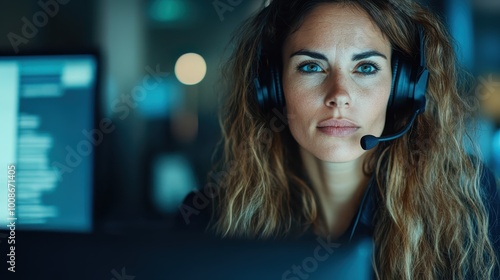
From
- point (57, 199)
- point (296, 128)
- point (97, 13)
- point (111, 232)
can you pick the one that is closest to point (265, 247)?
point (111, 232)

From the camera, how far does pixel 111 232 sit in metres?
0.57

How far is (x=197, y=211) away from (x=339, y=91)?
454mm

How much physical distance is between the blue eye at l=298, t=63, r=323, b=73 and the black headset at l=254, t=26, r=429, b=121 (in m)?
0.05

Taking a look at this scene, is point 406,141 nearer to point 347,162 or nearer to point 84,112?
point 347,162

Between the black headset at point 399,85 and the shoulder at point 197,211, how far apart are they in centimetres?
30

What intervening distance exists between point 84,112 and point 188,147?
58 cm

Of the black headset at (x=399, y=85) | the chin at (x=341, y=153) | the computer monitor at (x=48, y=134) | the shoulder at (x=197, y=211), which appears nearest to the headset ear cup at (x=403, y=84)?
the black headset at (x=399, y=85)

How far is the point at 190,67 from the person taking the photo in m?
2.00

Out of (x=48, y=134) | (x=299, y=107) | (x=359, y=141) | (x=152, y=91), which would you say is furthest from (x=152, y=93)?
(x=359, y=141)

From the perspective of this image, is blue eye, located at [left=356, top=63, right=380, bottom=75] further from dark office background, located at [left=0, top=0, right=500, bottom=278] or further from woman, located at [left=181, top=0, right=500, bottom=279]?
dark office background, located at [left=0, top=0, right=500, bottom=278]

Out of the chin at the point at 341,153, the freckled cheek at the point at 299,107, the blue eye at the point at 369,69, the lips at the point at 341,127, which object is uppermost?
the blue eye at the point at 369,69

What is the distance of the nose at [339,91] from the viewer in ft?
→ 3.60

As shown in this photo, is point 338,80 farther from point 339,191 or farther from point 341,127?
point 339,191

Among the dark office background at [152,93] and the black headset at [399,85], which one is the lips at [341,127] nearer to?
the black headset at [399,85]
